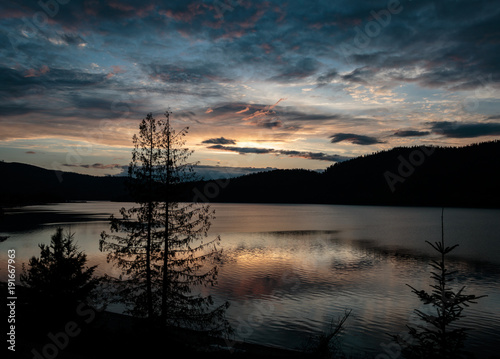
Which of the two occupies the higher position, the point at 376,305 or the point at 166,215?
the point at 166,215

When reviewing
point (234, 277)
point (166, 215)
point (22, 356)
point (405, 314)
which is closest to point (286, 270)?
point (234, 277)

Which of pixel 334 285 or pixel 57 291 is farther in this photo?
pixel 334 285

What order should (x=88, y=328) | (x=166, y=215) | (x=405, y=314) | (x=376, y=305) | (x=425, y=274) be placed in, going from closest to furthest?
1. (x=88, y=328)
2. (x=166, y=215)
3. (x=405, y=314)
4. (x=376, y=305)
5. (x=425, y=274)

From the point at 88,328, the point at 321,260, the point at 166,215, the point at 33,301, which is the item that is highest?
the point at 166,215

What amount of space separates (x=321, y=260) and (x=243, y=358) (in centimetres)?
3525

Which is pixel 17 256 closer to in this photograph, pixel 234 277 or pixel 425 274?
pixel 234 277

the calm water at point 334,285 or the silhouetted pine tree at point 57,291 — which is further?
the calm water at point 334,285

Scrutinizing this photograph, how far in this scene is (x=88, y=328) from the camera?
14648mm

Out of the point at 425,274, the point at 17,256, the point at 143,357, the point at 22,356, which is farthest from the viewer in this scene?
the point at 17,256

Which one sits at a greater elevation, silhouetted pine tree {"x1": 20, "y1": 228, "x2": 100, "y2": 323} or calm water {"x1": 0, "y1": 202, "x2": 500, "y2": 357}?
silhouetted pine tree {"x1": 20, "y1": 228, "x2": 100, "y2": 323}

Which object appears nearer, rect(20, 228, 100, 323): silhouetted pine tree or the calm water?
rect(20, 228, 100, 323): silhouetted pine tree

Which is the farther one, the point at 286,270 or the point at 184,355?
the point at 286,270

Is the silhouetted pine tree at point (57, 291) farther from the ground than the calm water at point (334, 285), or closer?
farther from the ground

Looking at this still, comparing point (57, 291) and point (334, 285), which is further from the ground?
point (57, 291)
